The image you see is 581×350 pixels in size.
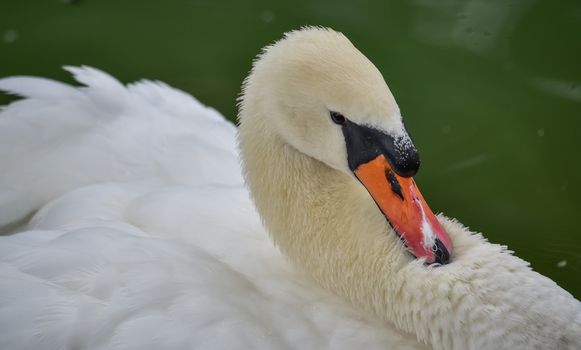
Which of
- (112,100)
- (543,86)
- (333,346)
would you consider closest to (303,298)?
(333,346)

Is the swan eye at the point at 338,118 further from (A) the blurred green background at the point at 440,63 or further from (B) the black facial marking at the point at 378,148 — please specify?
(A) the blurred green background at the point at 440,63

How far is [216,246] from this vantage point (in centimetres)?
286

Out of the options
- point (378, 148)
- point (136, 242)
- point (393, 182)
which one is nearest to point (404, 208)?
point (393, 182)

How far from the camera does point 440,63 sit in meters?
4.62

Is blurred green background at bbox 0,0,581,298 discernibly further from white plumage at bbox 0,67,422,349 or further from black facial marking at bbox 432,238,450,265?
black facial marking at bbox 432,238,450,265

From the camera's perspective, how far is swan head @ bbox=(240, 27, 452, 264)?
→ 2.44 metres

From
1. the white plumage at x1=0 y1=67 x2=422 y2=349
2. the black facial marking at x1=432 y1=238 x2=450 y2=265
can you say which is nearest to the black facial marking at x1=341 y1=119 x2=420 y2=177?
the black facial marking at x1=432 y1=238 x2=450 y2=265

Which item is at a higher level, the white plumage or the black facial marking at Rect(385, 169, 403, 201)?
the black facial marking at Rect(385, 169, 403, 201)

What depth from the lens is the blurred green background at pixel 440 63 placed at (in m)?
4.05

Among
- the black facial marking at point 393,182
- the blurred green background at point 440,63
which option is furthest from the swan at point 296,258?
the blurred green background at point 440,63

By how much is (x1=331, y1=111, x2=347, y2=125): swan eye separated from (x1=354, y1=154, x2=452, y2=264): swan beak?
5.4 inches

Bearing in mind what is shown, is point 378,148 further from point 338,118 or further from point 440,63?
point 440,63

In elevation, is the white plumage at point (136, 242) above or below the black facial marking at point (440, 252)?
below

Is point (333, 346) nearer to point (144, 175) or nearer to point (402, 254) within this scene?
point (402, 254)
